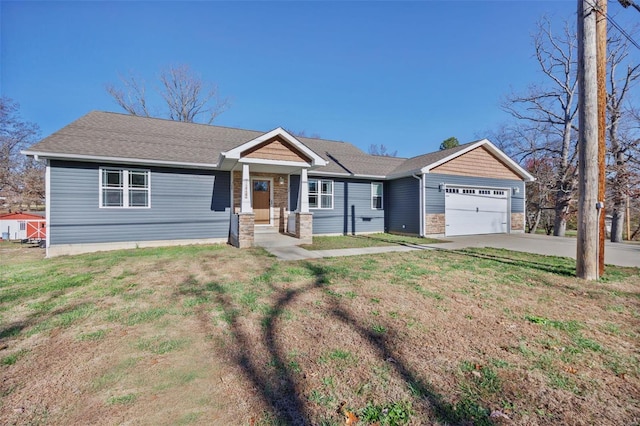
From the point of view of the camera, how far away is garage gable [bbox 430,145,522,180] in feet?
44.5

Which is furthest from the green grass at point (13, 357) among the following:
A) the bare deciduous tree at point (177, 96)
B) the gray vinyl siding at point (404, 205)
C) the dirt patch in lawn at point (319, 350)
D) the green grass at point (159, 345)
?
the bare deciduous tree at point (177, 96)

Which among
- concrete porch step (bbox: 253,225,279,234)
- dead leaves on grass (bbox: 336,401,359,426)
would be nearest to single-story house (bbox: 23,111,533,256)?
Result: concrete porch step (bbox: 253,225,279,234)

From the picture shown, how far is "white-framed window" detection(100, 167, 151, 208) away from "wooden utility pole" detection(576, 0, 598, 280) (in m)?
12.1

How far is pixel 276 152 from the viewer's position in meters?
10.1

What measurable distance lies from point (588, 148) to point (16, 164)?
28826 mm

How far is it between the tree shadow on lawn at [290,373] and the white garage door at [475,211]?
11368 millimetres

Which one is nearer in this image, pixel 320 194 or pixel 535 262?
pixel 535 262

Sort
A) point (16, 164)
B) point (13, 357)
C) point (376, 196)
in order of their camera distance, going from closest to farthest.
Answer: point (13, 357)
point (376, 196)
point (16, 164)

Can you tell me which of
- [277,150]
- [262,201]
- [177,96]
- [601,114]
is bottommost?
[262,201]

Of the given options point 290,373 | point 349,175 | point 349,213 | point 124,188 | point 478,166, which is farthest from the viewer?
point 478,166

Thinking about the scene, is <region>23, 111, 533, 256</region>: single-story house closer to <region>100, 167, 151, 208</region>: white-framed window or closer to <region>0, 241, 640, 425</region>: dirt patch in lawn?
<region>100, 167, 151, 208</region>: white-framed window

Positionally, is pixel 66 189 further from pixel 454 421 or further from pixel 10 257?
pixel 454 421

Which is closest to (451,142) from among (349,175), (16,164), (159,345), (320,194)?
(349,175)

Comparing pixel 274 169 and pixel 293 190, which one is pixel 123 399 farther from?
pixel 293 190
